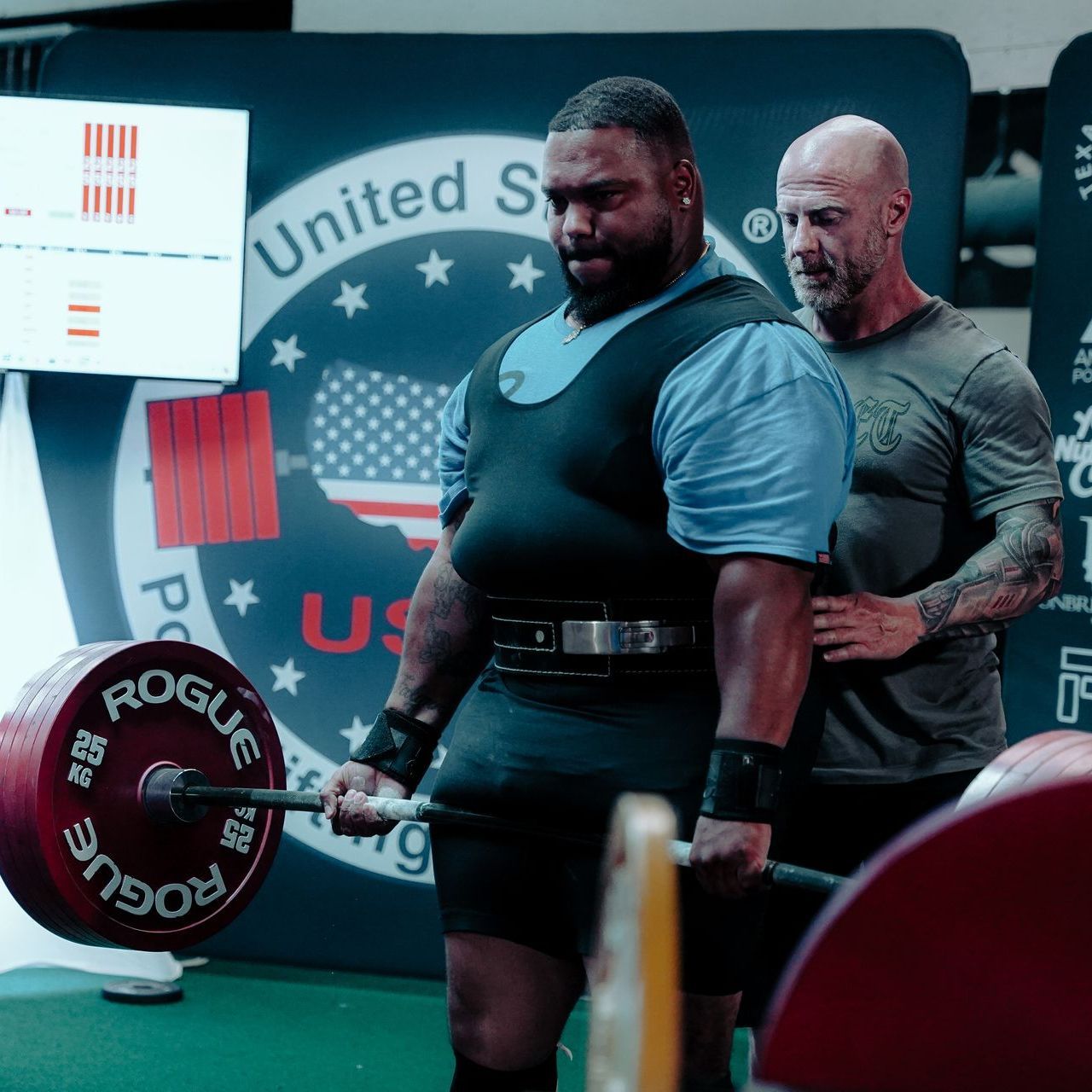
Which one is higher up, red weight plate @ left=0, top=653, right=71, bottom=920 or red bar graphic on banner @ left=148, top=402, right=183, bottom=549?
red bar graphic on banner @ left=148, top=402, right=183, bottom=549

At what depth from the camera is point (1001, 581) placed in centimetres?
224

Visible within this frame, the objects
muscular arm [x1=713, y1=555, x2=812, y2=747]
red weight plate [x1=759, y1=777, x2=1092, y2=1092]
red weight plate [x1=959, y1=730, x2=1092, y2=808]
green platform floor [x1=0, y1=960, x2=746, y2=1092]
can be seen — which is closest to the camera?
red weight plate [x1=759, y1=777, x2=1092, y2=1092]

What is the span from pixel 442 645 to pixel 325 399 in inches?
63.0

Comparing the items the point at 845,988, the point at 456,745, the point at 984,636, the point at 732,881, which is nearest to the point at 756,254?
the point at 984,636

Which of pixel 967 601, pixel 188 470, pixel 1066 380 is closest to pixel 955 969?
pixel 967 601

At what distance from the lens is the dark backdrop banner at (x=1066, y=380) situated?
3320 millimetres

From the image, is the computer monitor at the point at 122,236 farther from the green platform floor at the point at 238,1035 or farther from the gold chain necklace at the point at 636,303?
the gold chain necklace at the point at 636,303

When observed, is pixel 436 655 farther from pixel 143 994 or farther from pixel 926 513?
pixel 143 994

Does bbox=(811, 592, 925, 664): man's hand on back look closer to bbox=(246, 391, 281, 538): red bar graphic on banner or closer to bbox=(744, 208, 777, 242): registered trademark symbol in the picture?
bbox=(744, 208, 777, 242): registered trademark symbol

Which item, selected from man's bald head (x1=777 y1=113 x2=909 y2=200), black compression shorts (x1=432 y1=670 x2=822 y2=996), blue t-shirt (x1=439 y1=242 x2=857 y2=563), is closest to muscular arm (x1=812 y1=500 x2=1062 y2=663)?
black compression shorts (x1=432 y1=670 x2=822 y2=996)

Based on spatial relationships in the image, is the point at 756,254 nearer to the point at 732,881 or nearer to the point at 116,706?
the point at 116,706

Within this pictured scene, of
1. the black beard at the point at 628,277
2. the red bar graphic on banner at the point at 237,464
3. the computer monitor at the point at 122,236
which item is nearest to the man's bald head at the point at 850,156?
the black beard at the point at 628,277

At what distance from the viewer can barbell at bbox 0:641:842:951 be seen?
2.39 m

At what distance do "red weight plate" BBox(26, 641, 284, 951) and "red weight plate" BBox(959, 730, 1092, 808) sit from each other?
136 cm
